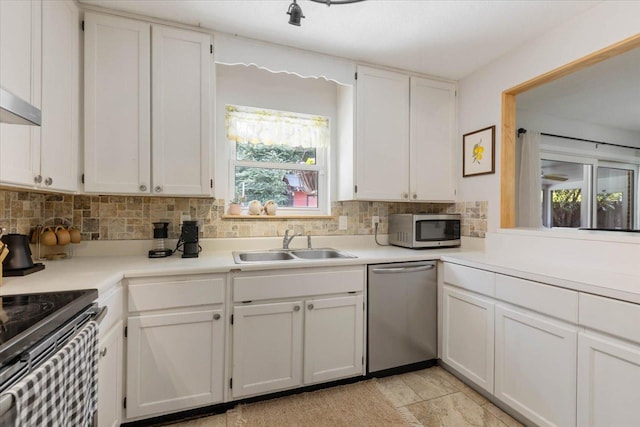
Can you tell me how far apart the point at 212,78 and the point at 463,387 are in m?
2.68

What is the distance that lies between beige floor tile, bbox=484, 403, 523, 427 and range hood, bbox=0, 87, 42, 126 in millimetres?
2579

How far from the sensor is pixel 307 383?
1.92 metres

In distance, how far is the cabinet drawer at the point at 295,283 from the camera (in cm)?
177

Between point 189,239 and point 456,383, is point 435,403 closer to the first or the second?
point 456,383

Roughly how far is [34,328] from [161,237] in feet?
4.17

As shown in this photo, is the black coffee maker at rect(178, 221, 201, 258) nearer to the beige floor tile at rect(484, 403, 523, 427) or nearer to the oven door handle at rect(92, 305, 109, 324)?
the oven door handle at rect(92, 305, 109, 324)

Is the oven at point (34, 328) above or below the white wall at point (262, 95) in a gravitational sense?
below

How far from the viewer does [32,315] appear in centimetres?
94

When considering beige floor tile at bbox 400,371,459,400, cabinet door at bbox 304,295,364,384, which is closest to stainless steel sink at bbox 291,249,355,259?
cabinet door at bbox 304,295,364,384

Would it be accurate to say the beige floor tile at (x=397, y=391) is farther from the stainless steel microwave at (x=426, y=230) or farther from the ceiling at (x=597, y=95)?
the ceiling at (x=597, y=95)

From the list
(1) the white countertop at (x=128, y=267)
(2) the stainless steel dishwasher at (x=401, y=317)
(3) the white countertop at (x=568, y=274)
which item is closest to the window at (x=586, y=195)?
(3) the white countertop at (x=568, y=274)

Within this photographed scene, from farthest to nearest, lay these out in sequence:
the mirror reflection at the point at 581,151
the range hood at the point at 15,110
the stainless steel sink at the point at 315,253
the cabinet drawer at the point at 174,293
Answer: the mirror reflection at the point at 581,151 → the stainless steel sink at the point at 315,253 → the cabinet drawer at the point at 174,293 → the range hood at the point at 15,110

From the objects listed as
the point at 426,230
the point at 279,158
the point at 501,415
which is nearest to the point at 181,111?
the point at 279,158

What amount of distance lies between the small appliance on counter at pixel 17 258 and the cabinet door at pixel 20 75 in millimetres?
337
